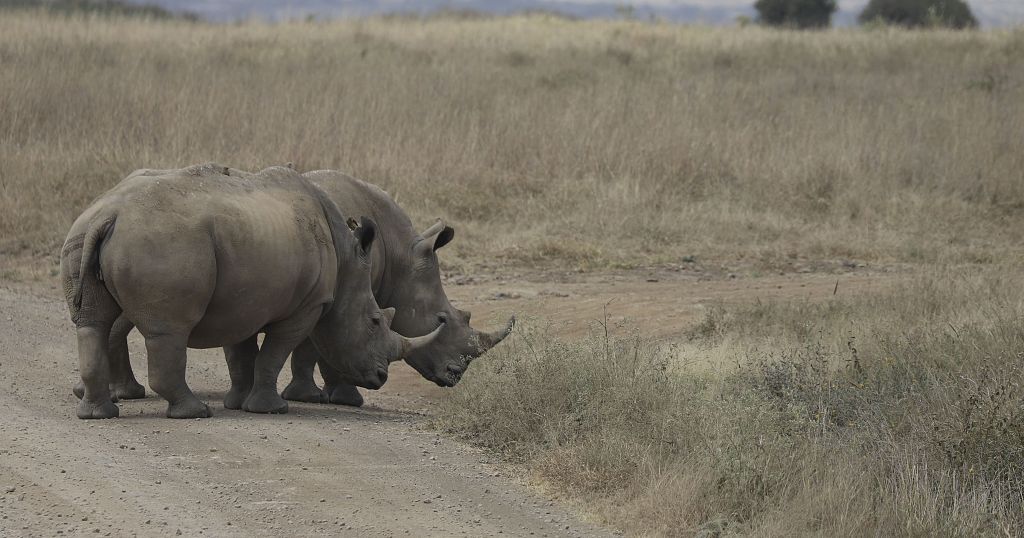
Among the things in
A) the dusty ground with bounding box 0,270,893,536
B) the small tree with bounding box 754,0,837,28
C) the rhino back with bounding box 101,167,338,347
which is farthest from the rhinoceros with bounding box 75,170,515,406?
the small tree with bounding box 754,0,837,28

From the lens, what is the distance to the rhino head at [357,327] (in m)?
9.01

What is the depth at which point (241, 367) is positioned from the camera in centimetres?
904

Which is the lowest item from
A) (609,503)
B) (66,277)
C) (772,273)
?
(772,273)

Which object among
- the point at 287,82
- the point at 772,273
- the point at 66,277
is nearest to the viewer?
the point at 66,277

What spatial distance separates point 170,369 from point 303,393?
67.8 inches

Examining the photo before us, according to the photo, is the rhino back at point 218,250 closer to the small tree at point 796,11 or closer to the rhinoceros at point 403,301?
the rhinoceros at point 403,301

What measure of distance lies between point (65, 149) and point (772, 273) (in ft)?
28.0

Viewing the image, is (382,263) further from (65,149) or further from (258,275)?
(65,149)

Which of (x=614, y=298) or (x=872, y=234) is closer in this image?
(x=614, y=298)

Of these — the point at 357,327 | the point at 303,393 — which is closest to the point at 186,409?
the point at 357,327

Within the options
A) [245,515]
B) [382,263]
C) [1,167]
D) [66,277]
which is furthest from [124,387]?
[1,167]

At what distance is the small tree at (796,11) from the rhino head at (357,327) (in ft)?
152

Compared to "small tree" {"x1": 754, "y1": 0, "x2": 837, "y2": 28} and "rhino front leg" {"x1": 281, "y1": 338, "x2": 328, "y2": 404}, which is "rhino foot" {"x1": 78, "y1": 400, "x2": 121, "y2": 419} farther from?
"small tree" {"x1": 754, "y1": 0, "x2": 837, "y2": 28}

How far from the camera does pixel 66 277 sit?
792cm
